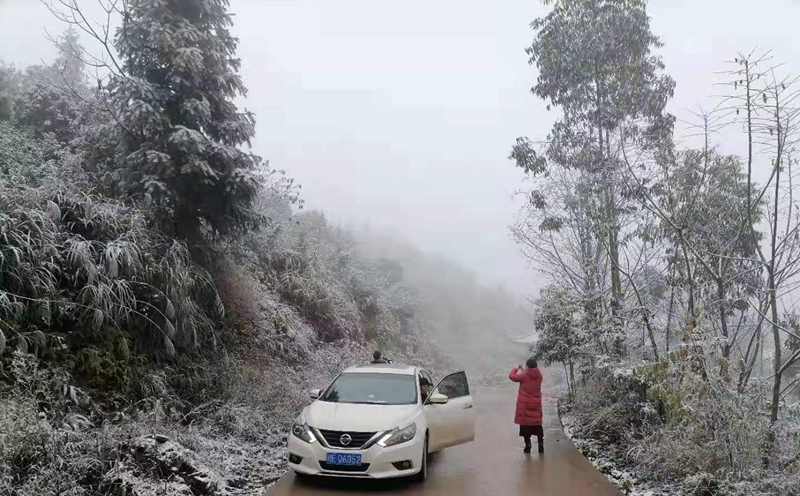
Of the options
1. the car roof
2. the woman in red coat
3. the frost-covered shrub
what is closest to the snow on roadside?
the woman in red coat

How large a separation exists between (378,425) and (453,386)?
2.33 meters

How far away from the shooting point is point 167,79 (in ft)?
34.2

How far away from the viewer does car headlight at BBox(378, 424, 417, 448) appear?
6.61m

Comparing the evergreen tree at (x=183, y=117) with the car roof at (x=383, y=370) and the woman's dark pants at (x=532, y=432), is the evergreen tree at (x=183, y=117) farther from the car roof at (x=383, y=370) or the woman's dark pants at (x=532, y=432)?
the woman's dark pants at (x=532, y=432)

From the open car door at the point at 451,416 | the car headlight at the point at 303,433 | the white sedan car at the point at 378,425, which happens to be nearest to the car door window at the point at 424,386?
the white sedan car at the point at 378,425

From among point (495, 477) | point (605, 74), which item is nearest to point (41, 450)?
point (495, 477)

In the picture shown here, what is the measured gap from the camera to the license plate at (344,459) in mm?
6402

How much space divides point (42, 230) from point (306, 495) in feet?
15.7

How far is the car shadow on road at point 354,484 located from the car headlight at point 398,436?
58 centimetres

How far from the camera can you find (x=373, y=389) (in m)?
8.02

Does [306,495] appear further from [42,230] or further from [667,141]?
[667,141]

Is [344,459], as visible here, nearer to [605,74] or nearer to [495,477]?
[495,477]

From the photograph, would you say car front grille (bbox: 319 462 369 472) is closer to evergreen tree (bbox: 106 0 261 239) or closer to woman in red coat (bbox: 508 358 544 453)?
woman in red coat (bbox: 508 358 544 453)

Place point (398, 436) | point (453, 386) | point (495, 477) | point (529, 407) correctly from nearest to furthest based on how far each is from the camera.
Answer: point (398, 436)
point (495, 477)
point (453, 386)
point (529, 407)
